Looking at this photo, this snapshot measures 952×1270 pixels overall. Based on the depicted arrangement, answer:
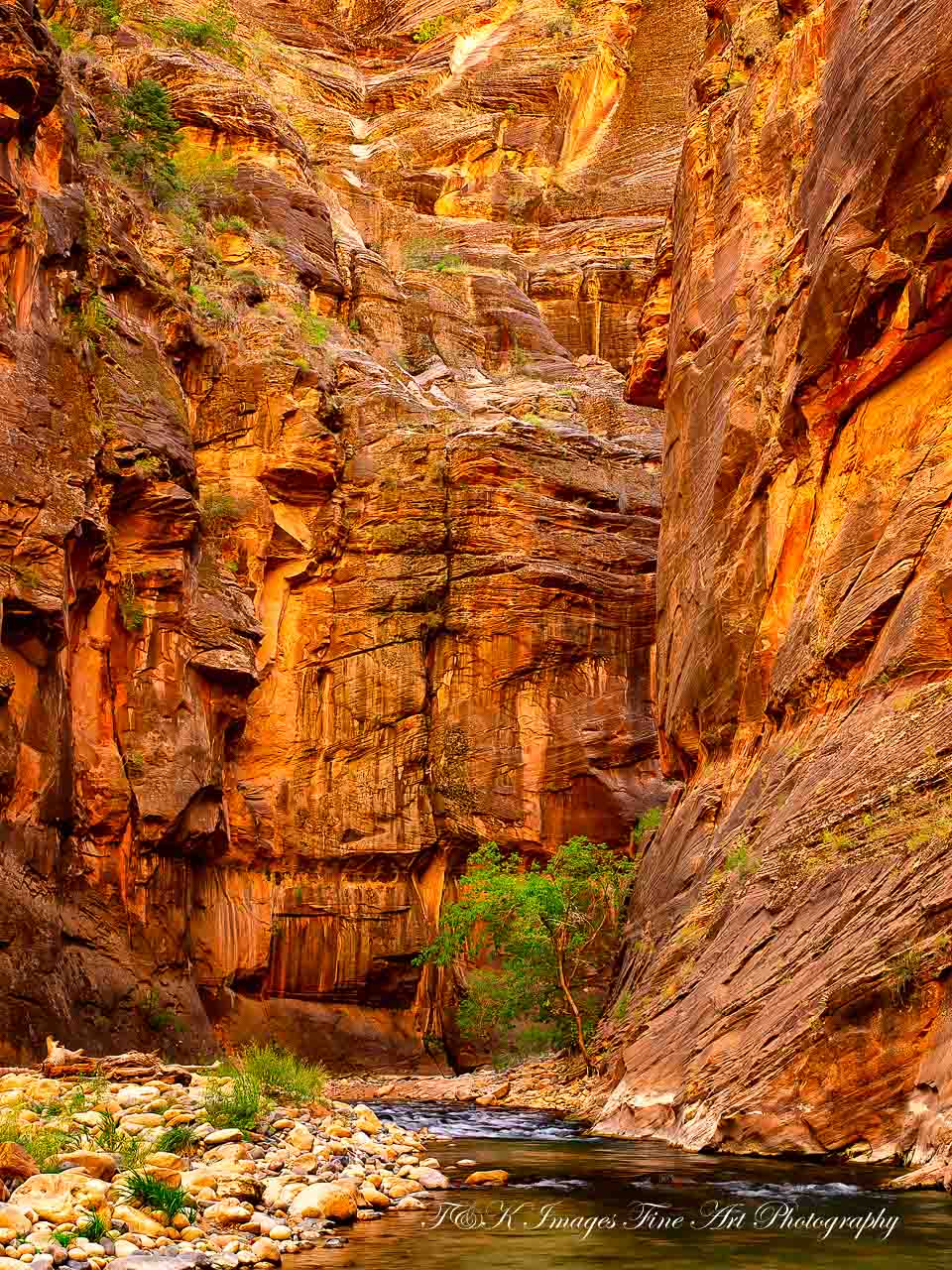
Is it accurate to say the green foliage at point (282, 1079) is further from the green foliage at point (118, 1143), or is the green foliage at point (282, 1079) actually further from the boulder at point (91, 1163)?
the boulder at point (91, 1163)

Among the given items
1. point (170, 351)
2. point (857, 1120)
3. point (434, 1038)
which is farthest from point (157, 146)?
point (857, 1120)

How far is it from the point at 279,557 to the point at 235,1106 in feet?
107

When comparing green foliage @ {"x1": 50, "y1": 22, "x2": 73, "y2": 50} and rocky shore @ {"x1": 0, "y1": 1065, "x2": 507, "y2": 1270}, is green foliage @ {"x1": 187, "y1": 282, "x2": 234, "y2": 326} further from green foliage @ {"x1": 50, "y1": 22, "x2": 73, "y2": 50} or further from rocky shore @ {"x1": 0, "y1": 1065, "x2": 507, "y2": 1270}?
rocky shore @ {"x1": 0, "y1": 1065, "x2": 507, "y2": 1270}

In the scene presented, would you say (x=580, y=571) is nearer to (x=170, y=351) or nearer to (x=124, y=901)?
(x=170, y=351)

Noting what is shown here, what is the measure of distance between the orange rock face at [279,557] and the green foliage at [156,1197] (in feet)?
52.6

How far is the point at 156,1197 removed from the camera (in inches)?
426

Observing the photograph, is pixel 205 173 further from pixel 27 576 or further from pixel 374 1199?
pixel 374 1199

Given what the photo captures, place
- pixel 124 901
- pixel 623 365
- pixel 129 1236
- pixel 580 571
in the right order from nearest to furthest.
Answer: pixel 129 1236 < pixel 124 901 < pixel 580 571 < pixel 623 365

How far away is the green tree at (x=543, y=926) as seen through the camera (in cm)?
3331

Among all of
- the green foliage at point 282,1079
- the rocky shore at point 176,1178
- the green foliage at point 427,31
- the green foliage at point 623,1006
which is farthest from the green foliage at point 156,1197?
the green foliage at point 427,31

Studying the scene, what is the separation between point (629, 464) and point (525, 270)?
1855cm

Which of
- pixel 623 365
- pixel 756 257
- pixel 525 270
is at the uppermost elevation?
pixel 525 270

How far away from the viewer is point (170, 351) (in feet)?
141

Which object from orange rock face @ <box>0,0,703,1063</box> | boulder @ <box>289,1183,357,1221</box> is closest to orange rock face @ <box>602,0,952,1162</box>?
boulder @ <box>289,1183,357,1221</box>
